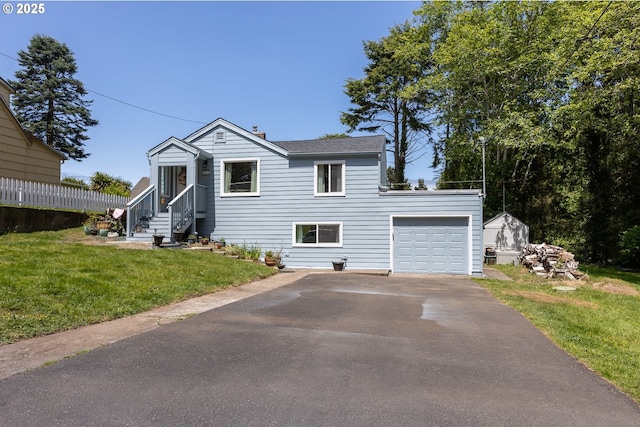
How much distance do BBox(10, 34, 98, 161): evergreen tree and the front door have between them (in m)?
31.3

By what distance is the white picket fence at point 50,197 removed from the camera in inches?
587

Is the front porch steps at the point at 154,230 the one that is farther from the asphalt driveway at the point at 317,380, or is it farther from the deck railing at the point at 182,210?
the asphalt driveway at the point at 317,380

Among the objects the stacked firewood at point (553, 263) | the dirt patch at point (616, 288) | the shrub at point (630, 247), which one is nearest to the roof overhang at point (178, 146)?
the stacked firewood at point (553, 263)

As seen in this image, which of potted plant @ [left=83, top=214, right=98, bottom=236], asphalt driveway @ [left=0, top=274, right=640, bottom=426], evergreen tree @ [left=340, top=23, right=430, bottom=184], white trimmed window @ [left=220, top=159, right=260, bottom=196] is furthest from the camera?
evergreen tree @ [left=340, top=23, right=430, bottom=184]

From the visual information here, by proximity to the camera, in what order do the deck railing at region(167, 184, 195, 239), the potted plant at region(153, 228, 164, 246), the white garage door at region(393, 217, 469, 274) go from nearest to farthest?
the potted plant at region(153, 228, 164, 246) → the deck railing at region(167, 184, 195, 239) → the white garage door at region(393, 217, 469, 274)

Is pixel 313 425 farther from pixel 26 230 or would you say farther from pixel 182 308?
pixel 26 230

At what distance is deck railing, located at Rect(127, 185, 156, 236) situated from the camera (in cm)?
1512

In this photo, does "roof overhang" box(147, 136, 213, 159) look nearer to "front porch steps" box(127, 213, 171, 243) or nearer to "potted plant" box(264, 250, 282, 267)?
"front porch steps" box(127, 213, 171, 243)

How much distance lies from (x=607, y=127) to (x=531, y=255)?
30.3ft

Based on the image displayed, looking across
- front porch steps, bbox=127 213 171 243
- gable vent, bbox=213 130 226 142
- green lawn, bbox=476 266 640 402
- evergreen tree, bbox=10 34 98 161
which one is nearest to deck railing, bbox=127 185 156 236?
front porch steps, bbox=127 213 171 243

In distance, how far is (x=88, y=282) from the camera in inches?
299

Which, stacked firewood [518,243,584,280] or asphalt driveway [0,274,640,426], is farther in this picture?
stacked firewood [518,243,584,280]

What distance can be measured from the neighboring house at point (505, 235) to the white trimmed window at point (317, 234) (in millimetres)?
8985

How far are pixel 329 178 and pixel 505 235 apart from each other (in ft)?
34.4
